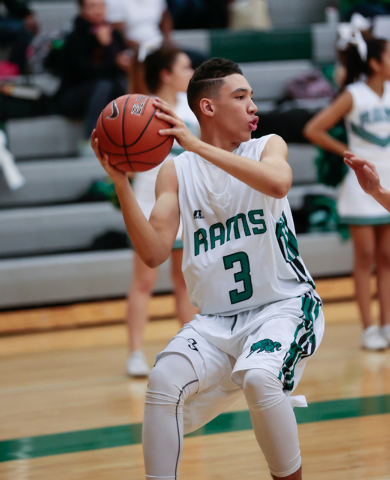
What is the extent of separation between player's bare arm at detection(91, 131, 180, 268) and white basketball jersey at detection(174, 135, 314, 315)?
4 cm

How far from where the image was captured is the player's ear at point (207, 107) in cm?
227

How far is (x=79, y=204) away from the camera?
6137mm

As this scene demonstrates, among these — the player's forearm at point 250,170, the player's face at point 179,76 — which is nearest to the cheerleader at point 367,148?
the player's face at point 179,76

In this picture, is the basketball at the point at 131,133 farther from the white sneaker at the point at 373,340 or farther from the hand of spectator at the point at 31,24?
the hand of spectator at the point at 31,24

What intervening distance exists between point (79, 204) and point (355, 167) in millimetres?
4173

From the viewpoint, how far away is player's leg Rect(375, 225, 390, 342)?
14.4ft

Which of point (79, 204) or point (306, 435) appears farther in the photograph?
point (79, 204)

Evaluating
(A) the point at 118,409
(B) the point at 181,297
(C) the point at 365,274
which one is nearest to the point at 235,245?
(A) the point at 118,409

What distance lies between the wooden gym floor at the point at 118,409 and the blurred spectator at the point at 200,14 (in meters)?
4.17

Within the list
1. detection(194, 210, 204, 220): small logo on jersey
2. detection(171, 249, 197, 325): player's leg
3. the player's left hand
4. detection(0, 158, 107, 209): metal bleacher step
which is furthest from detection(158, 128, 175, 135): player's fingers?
detection(0, 158, 107, 209): metal bleacher step

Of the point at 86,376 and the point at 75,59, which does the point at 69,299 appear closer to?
the point at 86,376

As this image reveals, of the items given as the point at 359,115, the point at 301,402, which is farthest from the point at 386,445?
the point at 359,115

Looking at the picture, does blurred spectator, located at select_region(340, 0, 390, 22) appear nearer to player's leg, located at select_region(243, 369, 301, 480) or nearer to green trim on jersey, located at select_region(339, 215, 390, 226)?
green trim on jersey, located at select_region(339, 215, 390, 226)

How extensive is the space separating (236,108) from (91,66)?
4.50 meters
